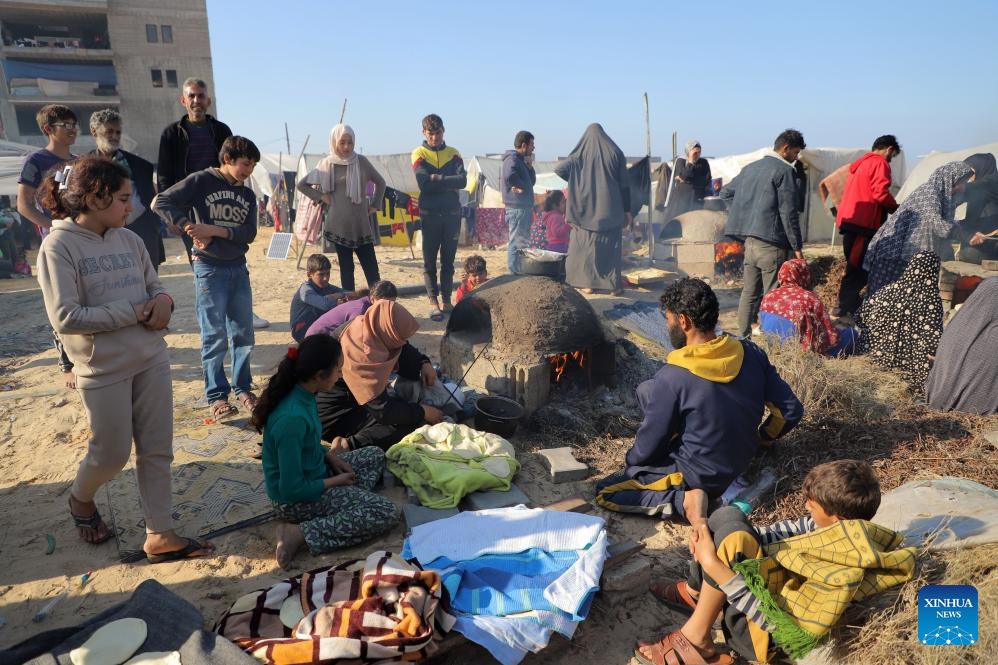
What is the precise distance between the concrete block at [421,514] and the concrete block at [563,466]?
33.5 inches

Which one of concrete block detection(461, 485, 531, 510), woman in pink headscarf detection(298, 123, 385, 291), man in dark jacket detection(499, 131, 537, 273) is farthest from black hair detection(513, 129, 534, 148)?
concrete block detection(461, 485, 531, 510)

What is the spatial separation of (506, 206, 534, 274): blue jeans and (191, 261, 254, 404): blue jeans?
219 inches

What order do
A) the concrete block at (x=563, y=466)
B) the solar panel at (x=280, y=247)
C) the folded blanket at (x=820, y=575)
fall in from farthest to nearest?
the solar panel at (x=280, y=247), the concrete block at (x=563, y=466), the folded blanket at (x=820, y=575)

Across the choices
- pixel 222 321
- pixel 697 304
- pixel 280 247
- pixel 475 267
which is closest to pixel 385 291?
pixel 222 321

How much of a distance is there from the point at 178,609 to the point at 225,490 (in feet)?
4.59

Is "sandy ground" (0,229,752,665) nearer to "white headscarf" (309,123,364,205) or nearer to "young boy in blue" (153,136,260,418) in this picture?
"young boy in blue" (153,136,260,418)

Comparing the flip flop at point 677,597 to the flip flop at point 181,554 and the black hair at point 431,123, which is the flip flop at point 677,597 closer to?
the flip flop at point 181,554

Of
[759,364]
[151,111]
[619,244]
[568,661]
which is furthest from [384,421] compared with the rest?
[151,111]

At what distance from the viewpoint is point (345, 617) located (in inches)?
91.0

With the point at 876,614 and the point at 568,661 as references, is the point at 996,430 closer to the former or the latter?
the point at 876,614

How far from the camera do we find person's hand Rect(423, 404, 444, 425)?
14.6 ft

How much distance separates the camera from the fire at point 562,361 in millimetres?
5180

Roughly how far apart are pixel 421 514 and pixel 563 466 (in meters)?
1.12

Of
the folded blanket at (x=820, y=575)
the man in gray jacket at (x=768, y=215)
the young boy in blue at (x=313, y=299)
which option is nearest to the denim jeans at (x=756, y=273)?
the man in gray jacket at (x=768, y=215)
